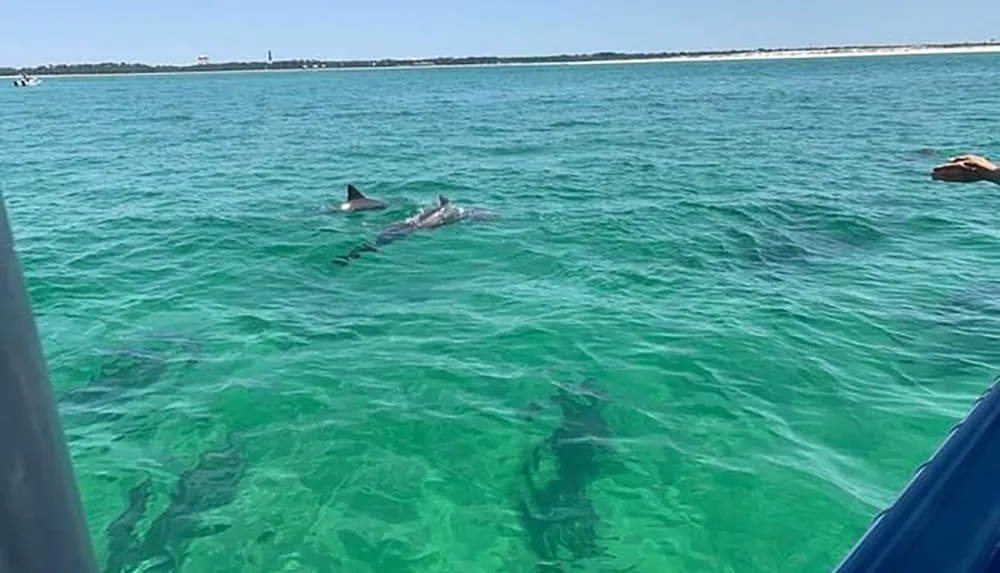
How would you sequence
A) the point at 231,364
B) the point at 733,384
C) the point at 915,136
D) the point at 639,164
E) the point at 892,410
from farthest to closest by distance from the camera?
the point at 915,136, the point at 639,164, the point at 231,364, the point at 733,384, the point at 892,410

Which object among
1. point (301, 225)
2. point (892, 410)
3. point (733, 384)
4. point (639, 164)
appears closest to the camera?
point (892, 410)

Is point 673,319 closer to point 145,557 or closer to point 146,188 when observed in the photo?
point 145,557

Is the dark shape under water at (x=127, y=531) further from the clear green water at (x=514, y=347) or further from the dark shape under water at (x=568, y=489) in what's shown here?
the dark shape under water at (x=568, y=489)

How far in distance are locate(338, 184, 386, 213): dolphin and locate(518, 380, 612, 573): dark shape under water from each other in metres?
11.5

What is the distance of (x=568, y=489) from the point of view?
7.37 metres

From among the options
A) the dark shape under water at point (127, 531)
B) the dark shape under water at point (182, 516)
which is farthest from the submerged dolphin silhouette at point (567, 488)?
A: the dark shape under water at point (127, 531)

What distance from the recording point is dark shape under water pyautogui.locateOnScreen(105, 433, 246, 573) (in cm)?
659

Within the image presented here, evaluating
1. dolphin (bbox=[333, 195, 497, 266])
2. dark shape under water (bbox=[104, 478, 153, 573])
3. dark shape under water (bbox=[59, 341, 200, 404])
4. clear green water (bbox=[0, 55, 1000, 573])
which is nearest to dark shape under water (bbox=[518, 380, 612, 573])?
clear green water (bbox=[0, 55, 1000, 573])

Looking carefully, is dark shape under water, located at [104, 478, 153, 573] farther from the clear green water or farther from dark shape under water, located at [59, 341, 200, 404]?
dark shape under water, located at [59, 341, 200, 404]

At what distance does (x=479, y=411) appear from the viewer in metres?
9.01

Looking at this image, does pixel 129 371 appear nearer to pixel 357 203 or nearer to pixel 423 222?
pixel 423 222

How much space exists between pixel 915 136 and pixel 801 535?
2983 centimetres

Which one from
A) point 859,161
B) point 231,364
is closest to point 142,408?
point 231,364

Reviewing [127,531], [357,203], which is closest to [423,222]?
[357,203]
